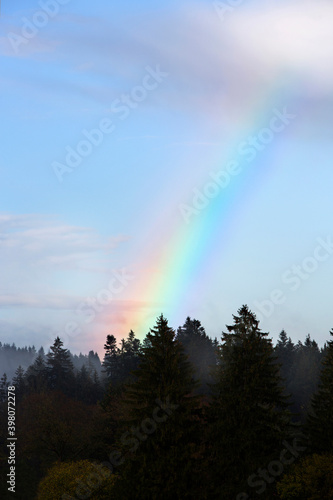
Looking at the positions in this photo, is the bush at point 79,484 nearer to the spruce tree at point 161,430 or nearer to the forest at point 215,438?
the forest at point 215,438

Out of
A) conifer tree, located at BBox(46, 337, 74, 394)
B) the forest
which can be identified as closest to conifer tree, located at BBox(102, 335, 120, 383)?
conifer tree, located at BBox(46, 337, 74, 394)

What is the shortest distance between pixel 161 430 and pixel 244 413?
286 inches

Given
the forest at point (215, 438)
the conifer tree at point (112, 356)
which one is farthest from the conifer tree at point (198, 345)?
the forest at point (215, 438)

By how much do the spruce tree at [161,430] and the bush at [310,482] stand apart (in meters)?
6.94

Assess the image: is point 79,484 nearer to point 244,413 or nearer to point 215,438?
point 215,438

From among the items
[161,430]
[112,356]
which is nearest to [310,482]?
[161,430]

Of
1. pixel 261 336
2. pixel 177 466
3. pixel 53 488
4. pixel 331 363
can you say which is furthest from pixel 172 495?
pixel 331 363

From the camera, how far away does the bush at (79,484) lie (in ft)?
146

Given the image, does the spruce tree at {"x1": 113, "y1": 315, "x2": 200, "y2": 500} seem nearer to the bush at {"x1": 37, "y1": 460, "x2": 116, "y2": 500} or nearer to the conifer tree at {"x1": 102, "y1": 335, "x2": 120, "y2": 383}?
the bush at {"x1": 37, "y1": 460, "x2": 116, "y2": 500}

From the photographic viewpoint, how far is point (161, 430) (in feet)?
141

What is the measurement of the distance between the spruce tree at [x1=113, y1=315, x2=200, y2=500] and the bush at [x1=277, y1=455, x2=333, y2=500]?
694cm

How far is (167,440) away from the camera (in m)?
43.0

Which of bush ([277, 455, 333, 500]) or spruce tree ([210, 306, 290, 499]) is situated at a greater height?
spruce tree ([210, 306, 290, 499])

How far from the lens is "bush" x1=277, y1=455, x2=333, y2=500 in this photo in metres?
39.8
